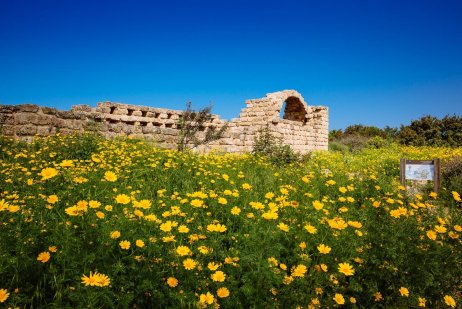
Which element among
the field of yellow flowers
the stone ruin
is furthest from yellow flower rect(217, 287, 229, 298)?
the stone ruin

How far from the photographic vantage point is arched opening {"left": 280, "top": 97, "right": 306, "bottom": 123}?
2120 cm

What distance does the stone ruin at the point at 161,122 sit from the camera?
28.1 ft

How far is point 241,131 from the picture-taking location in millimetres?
13492

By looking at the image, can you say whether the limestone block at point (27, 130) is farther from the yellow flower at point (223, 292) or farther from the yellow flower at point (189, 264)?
the yellow flower at point (223, 292)

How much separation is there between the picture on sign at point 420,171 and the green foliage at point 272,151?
4407 mm

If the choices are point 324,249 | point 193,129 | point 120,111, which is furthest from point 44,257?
point 120,111

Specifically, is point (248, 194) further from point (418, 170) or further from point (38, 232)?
point (418, 170)

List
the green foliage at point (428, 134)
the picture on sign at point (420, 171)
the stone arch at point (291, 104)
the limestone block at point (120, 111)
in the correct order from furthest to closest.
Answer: the green foliage at point (428, 134) → the stone arch at point (291, 104) → the limestone block at point (120, 111) → the picture on sign at point (420, 171)

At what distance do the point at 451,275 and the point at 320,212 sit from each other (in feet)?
4.07

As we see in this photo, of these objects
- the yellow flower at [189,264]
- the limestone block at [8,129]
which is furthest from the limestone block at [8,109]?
the yellow flower at [189,264]

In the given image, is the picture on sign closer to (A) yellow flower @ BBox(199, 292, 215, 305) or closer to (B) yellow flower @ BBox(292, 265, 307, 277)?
(B) yellow flower @ BBox(292, 265, 307, 277)

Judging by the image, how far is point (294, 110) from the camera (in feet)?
72.9

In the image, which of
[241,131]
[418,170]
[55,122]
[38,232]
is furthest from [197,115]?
[38,232]

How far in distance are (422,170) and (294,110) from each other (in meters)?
16.1
